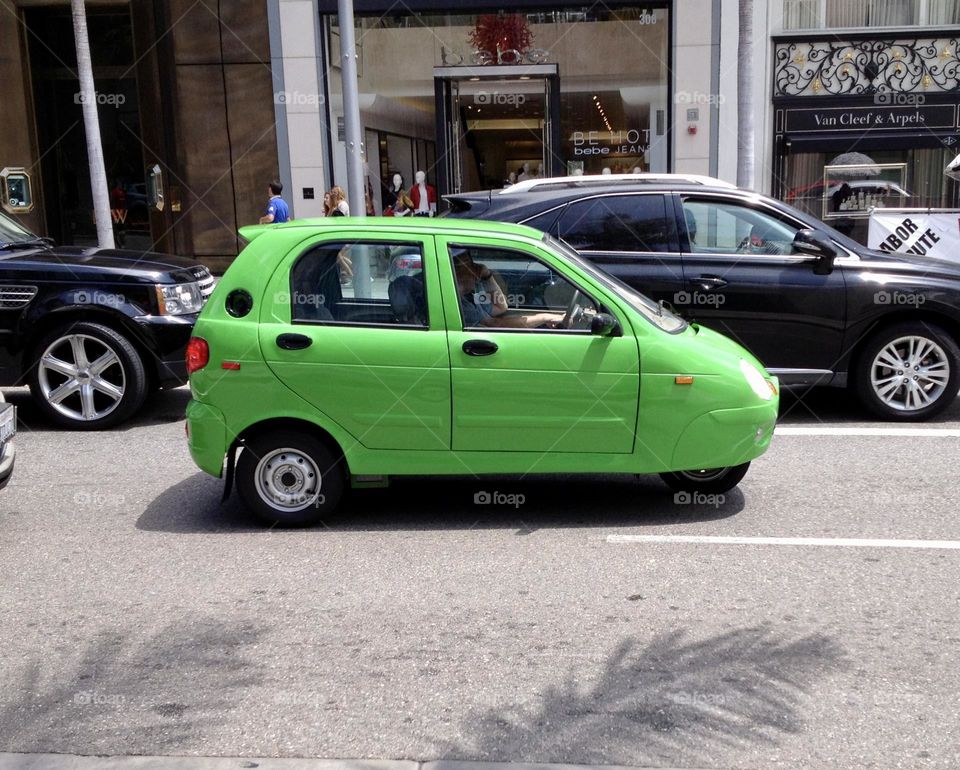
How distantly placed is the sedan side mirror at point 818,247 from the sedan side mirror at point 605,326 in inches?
117

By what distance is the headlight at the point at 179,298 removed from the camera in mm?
8844

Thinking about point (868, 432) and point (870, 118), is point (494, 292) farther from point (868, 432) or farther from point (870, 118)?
point (870, 118)

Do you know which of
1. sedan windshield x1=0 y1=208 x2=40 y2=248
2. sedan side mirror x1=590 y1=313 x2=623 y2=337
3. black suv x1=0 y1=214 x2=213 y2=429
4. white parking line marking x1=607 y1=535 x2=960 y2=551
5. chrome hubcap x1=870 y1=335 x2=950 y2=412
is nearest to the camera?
white parking line marking x1=607 y1=535 x2=960 y2=551

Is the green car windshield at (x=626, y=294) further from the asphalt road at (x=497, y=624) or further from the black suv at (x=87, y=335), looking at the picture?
the black suv at (x=87, y=335)

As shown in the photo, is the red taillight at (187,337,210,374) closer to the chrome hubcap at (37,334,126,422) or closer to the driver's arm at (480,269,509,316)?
the driver's arm at (480,269,509,316)

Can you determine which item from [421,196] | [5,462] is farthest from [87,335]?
[421,196]

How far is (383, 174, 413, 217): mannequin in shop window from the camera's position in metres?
18.7

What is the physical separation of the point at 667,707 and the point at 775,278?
511 centimetres

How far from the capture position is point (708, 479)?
6473 millimetres

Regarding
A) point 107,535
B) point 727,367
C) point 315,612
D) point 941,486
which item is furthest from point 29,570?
point 941,486

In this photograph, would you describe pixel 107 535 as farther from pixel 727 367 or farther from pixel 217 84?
pixel 217 84

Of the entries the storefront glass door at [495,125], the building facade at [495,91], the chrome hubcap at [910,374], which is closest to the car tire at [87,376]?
the chrome hubcap at [910,374]

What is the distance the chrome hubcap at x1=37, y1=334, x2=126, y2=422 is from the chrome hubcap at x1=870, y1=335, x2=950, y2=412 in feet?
20.0

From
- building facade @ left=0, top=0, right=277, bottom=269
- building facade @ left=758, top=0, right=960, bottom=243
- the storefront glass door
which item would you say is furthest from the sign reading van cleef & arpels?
building facade @ left=0, top=0, right=277, bottom=269
